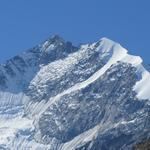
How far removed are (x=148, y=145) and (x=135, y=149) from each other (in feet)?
8.99

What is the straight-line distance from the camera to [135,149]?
371 ft

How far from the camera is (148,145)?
110875 millimetres
